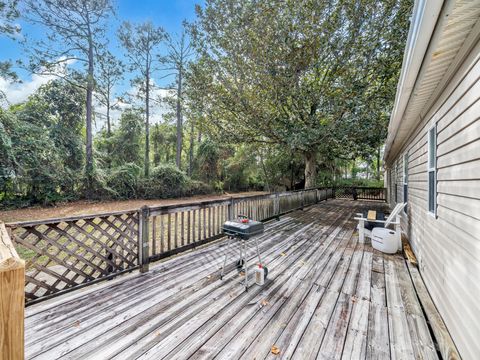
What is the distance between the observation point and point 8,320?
62 cm

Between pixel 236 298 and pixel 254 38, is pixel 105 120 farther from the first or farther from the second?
pixel 236 298

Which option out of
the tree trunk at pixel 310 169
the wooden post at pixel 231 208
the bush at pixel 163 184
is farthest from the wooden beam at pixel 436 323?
the bush at pixel 163 184

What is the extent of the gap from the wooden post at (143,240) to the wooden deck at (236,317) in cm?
16

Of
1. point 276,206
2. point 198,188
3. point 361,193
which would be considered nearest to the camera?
point 276,206

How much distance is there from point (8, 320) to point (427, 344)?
276 centimetres

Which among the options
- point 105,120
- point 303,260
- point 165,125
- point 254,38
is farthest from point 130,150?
point 303,260

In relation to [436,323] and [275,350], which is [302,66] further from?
[275,350]

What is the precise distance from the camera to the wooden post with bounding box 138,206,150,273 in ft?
10.1

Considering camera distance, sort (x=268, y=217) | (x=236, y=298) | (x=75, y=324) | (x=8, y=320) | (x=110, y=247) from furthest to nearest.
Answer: (x=268, y=217) < (x=110, y=247) < (x=236, y=298) < (x=75, y=324) < (x=8, y=320)

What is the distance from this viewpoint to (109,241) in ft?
9.63

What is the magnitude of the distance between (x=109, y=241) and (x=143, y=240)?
1.40 feet

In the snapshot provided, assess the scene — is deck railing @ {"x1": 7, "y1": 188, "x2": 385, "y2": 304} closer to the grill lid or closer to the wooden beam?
the grill lid

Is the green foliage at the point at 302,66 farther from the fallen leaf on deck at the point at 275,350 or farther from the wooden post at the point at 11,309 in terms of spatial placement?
the wooden post at the point at 11,309

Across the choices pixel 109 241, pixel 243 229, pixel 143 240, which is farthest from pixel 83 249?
pixel 243 229
